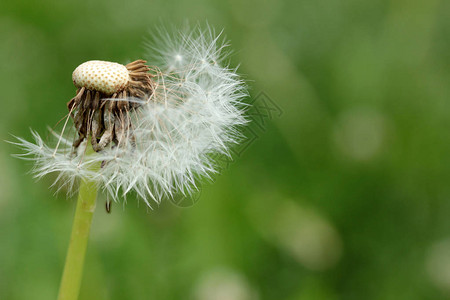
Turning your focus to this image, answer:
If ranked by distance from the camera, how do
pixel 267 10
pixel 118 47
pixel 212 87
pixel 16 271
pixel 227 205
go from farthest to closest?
pixel 267 10 → pixel 118 47 → pixel 227 205 → pixel 16 271 → pixel 212 87

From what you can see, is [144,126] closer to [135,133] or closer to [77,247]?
[135,133]

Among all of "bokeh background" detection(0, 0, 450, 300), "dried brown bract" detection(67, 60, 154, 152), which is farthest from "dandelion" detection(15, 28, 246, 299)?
"bokeh background" detection(0, 0, 450, 300)

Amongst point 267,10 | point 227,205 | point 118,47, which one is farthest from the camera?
point 267,10

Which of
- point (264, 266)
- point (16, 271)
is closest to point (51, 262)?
point (16, 271)

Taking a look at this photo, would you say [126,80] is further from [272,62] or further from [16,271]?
[272,62]

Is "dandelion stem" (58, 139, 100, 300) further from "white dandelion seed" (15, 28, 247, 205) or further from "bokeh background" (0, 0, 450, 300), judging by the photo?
"bokeh background" (0, 0, 450, 300)

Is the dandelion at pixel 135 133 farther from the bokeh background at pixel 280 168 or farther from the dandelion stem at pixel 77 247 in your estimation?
the bokeh background at pixel 280 168
